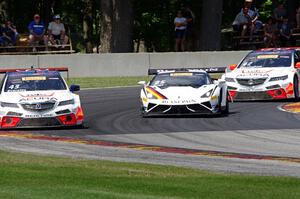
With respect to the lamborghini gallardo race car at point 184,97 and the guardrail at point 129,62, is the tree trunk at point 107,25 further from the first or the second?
the lamborghini gallardo race car at point 184,97

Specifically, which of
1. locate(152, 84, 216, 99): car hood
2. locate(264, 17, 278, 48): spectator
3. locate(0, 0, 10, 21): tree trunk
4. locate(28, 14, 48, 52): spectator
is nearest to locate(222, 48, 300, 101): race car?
locate(152, 84, 216, 99): car hood

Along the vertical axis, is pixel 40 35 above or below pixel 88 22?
above

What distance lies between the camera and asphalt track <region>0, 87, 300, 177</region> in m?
14.7

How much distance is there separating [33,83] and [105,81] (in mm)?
13858

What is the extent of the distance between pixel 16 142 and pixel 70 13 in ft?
132

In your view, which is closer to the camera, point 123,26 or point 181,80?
point 181,80

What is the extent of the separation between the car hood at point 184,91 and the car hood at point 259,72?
3538 mm

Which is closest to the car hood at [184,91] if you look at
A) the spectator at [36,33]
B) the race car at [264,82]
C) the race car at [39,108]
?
the race car at [39,108]

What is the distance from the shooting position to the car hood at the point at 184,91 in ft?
71.8

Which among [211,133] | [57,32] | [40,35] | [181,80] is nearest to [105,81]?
[57,32]

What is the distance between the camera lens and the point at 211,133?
738 inches

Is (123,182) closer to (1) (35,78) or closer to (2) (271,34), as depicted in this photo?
(1) (35,78)

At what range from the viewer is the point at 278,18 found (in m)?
38.0

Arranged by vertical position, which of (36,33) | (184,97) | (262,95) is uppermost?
(36,33)
